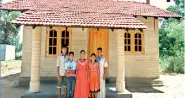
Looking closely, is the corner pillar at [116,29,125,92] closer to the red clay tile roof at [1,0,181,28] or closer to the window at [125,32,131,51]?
the red clay tile roof at [1,0,181,28]

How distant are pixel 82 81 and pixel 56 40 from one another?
15.5 ft

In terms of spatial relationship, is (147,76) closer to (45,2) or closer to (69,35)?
(69,35)

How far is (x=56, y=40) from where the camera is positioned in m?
11.9

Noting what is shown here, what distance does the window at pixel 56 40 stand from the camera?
39.0 feet

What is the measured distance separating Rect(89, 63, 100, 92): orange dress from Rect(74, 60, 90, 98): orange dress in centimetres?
16

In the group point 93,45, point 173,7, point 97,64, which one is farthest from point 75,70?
Result: point 173,7

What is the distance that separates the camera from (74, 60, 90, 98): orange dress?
755 cm

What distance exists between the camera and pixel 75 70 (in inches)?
300

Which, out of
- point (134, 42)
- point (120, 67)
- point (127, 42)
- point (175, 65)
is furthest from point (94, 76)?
point (175, 65)

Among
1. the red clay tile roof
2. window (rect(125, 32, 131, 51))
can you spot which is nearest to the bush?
the red clay tile roof

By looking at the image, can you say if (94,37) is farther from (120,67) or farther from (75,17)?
(120,67)

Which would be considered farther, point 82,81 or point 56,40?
point 56,40

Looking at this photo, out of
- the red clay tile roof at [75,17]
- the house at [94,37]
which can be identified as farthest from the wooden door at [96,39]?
the red clay tile roof at [75,17]

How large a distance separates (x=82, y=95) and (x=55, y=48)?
4.74m
